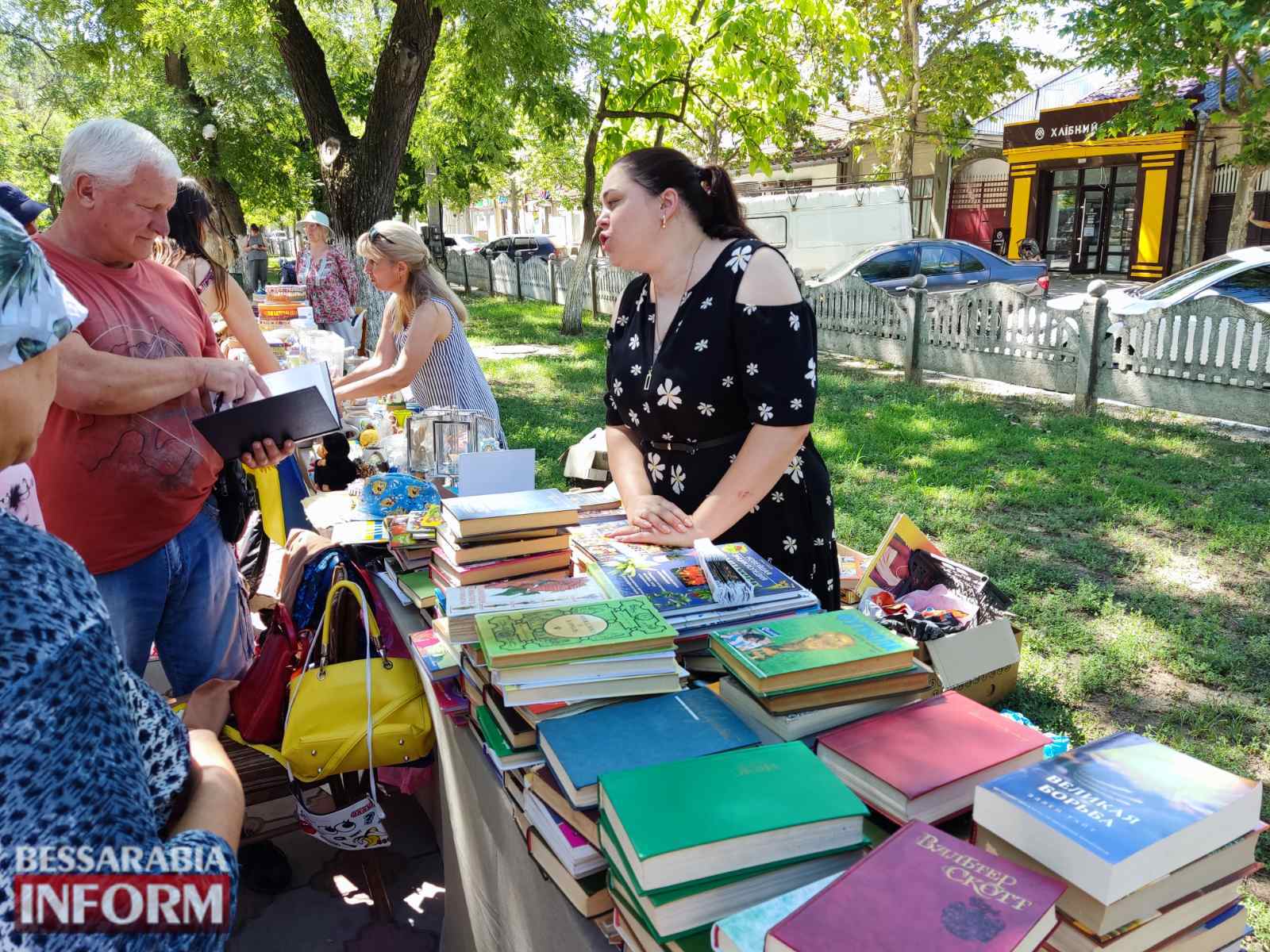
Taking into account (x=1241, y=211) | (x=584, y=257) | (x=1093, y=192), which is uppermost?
(x=1093, y=192)

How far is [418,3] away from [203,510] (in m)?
6.49

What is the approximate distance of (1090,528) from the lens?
17.9 feet

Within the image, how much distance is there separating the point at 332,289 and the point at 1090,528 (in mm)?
6421

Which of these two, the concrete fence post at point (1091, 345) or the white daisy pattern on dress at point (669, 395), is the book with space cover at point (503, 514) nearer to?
the white daisy pattern on dress at point (669, 395)

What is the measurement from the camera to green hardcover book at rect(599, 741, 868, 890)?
1.05 meters

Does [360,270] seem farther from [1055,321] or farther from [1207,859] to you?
[1207,859]

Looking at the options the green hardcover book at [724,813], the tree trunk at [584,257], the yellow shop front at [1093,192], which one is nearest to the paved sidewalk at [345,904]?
the green hardcover book at [724,813]

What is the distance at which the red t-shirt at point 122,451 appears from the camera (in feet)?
7.08

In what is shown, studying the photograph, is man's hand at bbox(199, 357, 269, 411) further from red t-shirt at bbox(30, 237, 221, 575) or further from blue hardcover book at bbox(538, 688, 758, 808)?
blue hardcover book at bbox(538, 688, 758, 808)

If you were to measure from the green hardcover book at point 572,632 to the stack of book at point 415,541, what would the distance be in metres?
0.80

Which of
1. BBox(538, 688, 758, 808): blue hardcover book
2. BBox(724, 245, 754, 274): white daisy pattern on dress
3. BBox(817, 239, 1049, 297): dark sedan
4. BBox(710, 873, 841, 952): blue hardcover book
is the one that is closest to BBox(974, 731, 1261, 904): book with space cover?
BBox(710, 873, 841, 952): blue hardcover book

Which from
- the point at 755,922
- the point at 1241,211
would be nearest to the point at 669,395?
the point at 755,922

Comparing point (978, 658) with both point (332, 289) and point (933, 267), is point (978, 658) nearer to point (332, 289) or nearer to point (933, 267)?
point (332, 289)

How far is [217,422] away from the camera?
2182mm
